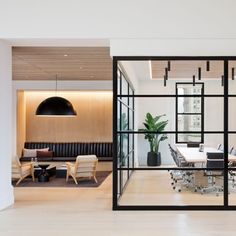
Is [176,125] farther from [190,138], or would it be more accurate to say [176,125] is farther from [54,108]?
[54,108]

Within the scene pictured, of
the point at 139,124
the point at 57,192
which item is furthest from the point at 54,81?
the point at 139,124

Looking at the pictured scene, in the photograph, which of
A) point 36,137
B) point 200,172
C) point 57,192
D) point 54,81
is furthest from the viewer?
point 36,137

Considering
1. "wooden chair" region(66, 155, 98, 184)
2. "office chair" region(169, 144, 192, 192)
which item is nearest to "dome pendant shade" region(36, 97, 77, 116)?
"wooden chair" region(66, 155, 98, 184)

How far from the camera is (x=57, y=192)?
8914 mm

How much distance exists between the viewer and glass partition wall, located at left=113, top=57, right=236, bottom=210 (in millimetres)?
7074

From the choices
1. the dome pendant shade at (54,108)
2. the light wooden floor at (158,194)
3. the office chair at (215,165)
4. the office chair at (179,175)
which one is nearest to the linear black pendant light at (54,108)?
the dome pendant shade at (54,108)

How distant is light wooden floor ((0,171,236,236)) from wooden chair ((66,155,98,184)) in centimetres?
224

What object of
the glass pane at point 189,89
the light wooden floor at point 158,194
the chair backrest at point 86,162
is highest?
the glass pane at point 189,89

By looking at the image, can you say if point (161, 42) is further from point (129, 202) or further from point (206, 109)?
point (129, 202)

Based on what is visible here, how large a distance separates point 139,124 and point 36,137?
7.65 m

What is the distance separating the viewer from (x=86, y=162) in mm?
10312

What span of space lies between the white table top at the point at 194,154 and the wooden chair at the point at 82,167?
3.46m

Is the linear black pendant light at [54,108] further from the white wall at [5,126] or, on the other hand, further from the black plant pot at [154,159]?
the black plant pot at [154,159]

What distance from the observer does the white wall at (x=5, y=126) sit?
23.7 ft
